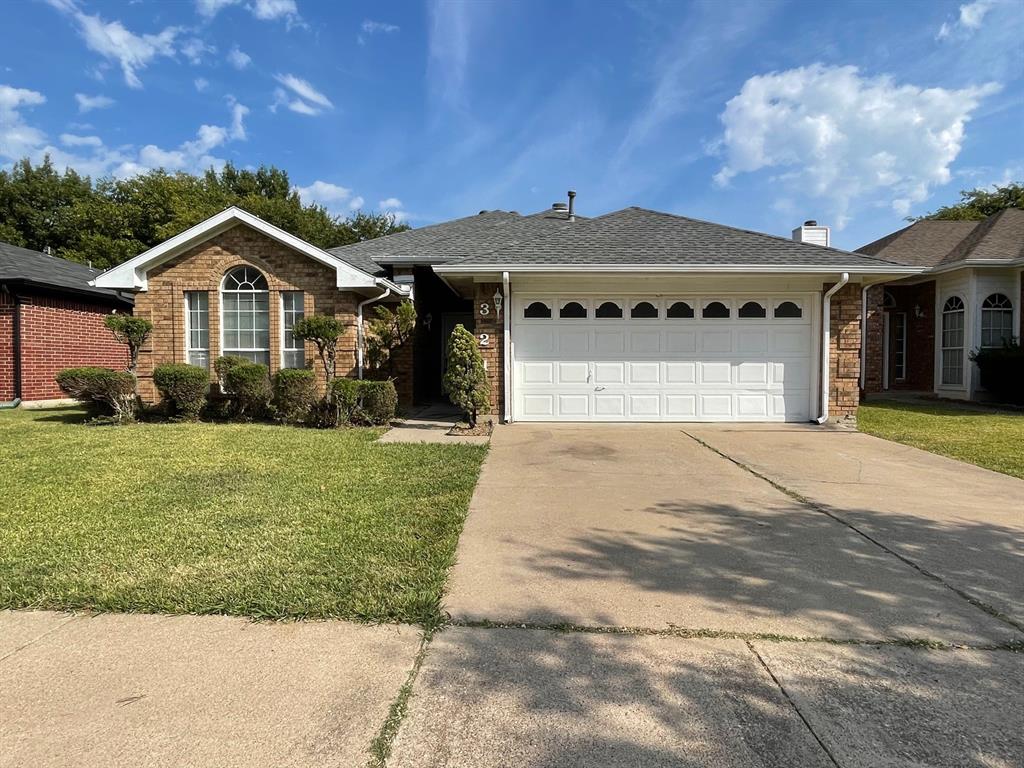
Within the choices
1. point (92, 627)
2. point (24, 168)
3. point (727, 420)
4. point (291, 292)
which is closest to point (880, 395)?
point (727, 420)

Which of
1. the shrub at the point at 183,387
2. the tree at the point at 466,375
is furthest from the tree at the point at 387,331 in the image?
the shrub at the point at 183,387

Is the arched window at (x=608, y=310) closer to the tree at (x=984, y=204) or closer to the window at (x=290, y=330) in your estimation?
the window at (x=290, y=330)

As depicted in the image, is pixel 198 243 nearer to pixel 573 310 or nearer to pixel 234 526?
pixel 573 310

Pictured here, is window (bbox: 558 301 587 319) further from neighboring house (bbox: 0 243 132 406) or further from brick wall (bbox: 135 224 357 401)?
neighboring house (bbox: 0 243 132 406)

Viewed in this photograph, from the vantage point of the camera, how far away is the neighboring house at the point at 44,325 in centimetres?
1245

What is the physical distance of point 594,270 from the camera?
9391 mm

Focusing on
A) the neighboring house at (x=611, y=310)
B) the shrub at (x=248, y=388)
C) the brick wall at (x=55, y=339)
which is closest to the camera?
Answer: the neighboring house at (x=611, y=310)

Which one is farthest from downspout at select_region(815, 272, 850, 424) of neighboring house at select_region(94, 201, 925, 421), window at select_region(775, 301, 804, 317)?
window at select_region(775, 301, 804, 317)

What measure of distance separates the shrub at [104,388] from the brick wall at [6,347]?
4389 millimetres

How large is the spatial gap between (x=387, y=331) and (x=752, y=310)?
7.13m

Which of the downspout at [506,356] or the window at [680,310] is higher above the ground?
the window at [680,310]

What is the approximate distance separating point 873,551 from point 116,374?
11426mm

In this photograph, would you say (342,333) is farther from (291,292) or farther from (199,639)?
(199,639)

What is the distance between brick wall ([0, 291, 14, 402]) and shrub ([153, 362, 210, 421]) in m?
5.58
